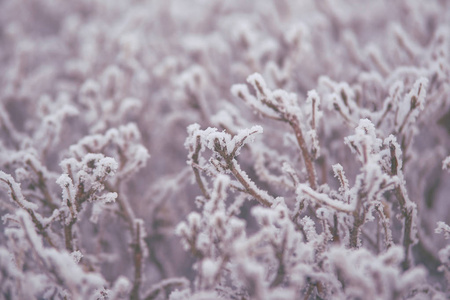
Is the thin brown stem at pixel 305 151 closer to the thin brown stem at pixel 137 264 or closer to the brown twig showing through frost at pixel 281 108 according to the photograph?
the brown twig showing through frost at pixel 281 108

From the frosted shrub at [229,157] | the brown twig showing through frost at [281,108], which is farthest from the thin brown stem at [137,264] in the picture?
the brown twig showing through frost at [281,108]

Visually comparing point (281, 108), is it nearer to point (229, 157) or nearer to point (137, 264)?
point (229, 157)

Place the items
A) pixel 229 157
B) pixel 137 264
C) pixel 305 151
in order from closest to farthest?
pixel 229 157 → pixel 305 151 → pixel 137 264

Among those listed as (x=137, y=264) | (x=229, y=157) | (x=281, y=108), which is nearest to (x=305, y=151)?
(x=281, y=108)

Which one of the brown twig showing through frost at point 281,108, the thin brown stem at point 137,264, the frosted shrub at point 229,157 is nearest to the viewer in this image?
the frosted shrub at point 229,157

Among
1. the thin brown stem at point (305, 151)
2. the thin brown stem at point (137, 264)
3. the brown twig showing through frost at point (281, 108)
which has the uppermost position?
the brown twig showing through frost at point (281, 108)

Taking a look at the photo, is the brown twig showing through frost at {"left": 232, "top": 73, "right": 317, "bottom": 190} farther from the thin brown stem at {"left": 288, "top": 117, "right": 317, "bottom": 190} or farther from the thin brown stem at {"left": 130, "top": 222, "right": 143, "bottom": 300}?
the thin brown stem at {"left": 130, "top": 222, "right": 143, "bottom": 300}

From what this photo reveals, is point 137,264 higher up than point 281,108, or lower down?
lower down

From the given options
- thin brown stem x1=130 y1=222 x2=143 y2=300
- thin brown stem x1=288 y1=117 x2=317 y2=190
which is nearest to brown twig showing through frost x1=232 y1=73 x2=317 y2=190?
thin brown stem x1=288 y1=117 x2=317 y2=190

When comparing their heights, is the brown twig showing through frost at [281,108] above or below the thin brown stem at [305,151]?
above
